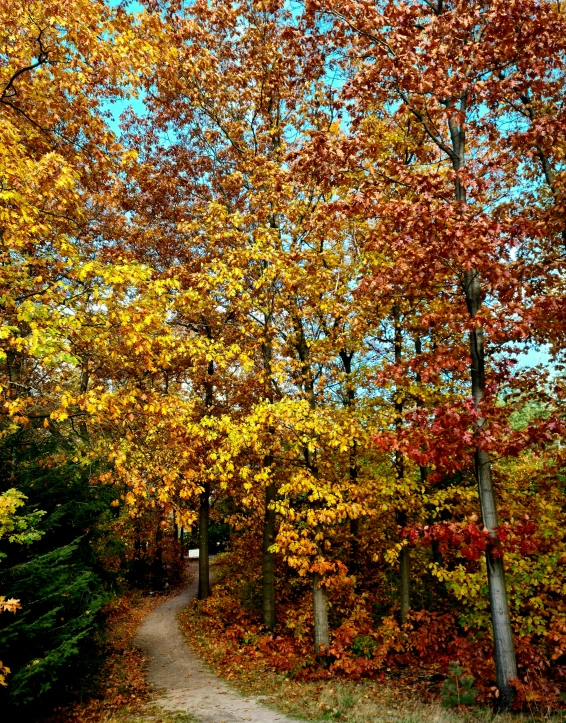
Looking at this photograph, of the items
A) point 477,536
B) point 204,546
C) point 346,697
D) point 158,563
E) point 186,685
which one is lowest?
point 158,563

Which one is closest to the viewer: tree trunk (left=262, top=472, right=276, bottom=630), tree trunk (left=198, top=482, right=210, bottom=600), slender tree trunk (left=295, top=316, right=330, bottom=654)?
slender tree trunk (left=295, top=316, right=330, bottom=654)

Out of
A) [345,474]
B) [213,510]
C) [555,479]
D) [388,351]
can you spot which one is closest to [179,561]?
[213,510]

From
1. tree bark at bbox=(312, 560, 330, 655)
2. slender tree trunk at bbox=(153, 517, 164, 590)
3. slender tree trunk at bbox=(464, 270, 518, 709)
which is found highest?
slender tree trunk at bbox=(464, 270, 518, 709)

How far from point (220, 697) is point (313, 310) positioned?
8.72 m

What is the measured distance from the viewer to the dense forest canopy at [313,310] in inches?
280

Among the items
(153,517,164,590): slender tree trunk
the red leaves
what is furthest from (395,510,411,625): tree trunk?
(153,517,164,590): slender tree trunk

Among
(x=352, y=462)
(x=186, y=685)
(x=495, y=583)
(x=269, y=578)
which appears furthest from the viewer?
(x=269, y=578)

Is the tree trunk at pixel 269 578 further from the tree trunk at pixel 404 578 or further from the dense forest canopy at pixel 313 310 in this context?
the tree trunk at pixel 404 578

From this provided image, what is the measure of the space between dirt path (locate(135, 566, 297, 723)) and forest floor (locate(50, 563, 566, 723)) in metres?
0.02

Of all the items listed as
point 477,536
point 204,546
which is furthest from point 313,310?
point 204,546

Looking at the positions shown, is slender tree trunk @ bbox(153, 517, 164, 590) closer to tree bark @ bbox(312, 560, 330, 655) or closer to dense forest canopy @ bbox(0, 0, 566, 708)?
dense forest canopy @ bbox(0, 0, 566, 708)

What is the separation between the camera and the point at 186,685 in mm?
11008

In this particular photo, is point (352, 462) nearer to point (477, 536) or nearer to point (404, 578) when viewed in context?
point (404, 578)

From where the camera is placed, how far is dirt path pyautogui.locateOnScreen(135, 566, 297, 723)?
8568mm
